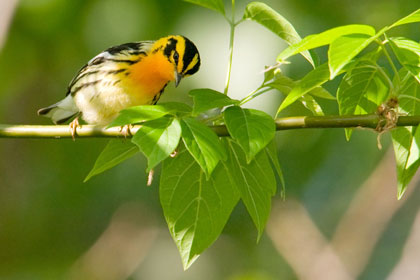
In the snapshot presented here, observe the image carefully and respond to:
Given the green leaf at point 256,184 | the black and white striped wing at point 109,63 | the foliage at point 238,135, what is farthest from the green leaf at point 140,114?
the black and white striped wing at point 109,63

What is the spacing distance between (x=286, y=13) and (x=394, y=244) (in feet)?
11.8

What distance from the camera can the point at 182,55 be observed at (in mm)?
3367

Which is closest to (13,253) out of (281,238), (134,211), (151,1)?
(134,211)

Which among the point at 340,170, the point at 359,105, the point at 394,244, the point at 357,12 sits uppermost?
the point at 359,105

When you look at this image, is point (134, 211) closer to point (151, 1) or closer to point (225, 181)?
point (151, 1)

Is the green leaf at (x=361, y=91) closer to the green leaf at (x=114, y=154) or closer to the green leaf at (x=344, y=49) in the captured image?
the green leaf at (x=344, y=49)

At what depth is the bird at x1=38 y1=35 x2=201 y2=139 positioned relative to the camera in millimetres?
3395

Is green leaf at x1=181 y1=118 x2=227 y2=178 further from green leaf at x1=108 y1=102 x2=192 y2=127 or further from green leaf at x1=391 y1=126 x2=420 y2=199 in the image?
green leaf at x1=391 y1=126 x2=420 y2=199

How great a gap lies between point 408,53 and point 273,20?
426 mm

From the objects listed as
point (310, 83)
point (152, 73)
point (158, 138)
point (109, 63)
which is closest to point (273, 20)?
point (310, 83)

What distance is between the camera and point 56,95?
613cm

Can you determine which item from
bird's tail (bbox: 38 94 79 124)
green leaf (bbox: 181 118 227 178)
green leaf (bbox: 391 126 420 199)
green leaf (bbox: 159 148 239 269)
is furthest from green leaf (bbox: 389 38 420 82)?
bird's tail (bbox: 38 94 79 124)

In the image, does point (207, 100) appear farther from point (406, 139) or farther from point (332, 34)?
point (406, 139)

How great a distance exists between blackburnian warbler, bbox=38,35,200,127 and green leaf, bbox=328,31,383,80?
173cm
